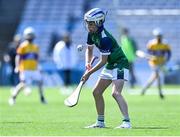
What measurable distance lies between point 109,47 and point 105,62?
0.88 ft

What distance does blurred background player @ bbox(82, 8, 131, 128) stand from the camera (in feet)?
46.0

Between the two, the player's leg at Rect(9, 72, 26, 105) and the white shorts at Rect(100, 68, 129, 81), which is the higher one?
the white shorts at Rect(100, 68, 129, 81)

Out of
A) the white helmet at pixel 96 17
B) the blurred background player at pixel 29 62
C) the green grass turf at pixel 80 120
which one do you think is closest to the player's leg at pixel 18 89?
the blurred background player at pixel 29 62

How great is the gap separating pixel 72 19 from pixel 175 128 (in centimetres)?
2855

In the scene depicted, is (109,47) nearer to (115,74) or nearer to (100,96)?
(115,74)

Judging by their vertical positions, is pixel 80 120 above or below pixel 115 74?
below

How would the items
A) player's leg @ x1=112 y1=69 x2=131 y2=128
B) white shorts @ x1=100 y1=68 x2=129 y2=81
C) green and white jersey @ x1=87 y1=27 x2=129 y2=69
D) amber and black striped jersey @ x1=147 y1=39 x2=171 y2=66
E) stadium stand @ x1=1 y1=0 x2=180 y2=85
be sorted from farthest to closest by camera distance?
stadium stand @ x1=1 y1=0 x2=180 y2=85 < amber and black striped jersey @ x1=147 y1=39 x2=171 y2=66 < white shorts @ x1=100 y1=68 x2=129 y2=81 < player's leg @ x1=112 y1=69 x2=131 y2=128 < green and white jersey @ x1=87 y1=27 x2=129 y2=69

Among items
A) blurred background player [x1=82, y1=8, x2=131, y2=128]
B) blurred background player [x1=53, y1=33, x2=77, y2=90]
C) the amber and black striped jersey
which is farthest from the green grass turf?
blurred background player [x1=53, y1=33, x2=77, y2=90]

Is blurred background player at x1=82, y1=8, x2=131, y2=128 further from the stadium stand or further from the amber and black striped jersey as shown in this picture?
the stadium stand

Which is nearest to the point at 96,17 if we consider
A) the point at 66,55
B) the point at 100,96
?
the point at 100,96

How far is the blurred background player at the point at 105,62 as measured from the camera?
46.0 feet

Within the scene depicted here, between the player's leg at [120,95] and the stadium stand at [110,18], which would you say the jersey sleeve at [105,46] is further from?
the stadium stand at [110,18]

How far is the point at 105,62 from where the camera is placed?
14.1 metres

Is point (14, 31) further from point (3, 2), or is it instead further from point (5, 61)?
point (5, 61)
